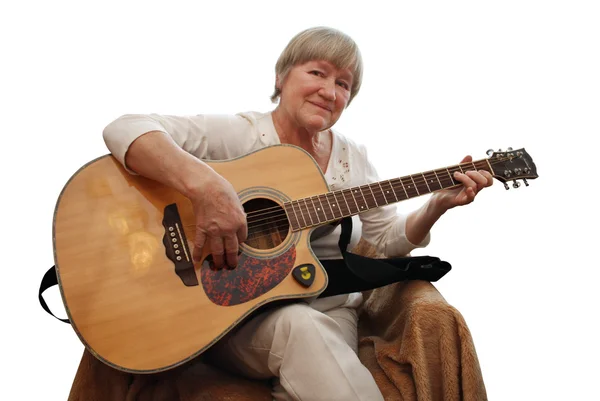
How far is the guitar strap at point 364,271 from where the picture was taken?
154 cm

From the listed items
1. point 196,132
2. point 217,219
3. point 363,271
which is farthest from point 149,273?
point 363,271

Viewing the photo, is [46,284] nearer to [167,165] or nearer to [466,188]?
[167,165]

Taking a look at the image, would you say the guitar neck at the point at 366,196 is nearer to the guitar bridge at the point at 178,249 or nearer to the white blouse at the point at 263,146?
the white blouse at the point at 263,146

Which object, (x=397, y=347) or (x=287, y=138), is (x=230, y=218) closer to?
(x=287, y=138)

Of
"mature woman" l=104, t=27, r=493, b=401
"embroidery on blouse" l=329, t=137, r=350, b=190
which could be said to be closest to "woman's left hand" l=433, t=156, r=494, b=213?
"mature woman" l=104, t=27, r=493, b=401

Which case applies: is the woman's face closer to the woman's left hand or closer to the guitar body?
the guitar body

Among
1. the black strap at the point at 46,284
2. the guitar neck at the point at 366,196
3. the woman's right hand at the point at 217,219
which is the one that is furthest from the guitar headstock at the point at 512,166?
the black strap at the point at 46,284

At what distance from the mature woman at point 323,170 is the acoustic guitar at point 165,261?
52mm

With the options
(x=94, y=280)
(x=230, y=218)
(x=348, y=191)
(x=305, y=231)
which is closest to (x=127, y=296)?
(x=94, y=280)

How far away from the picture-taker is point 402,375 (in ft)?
4.69

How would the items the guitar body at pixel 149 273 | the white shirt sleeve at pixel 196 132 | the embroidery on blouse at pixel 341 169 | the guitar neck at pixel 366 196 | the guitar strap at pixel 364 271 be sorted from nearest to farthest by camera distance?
1. the guitar body at pixel 149 273
2. the white shirt sleeve at pixel 196 132
3. the guitar neck at pixel 366 196
4. the guitar strap at pixel 364 271
5. the embroidery on blouse at pixel 341 169

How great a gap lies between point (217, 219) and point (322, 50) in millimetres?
619

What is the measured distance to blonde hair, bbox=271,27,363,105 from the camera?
62.2 inches

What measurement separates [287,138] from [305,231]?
35 cm
